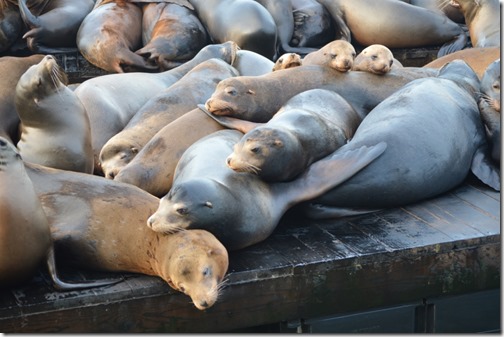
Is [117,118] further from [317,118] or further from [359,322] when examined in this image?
[359,322]

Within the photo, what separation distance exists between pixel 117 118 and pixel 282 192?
161 centimetres

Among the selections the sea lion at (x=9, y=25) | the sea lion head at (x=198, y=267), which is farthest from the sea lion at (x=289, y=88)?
the sea lion at (x=9, y=25)

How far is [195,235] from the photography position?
3.89 metres

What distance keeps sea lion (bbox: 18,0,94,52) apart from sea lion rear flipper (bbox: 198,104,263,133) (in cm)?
373

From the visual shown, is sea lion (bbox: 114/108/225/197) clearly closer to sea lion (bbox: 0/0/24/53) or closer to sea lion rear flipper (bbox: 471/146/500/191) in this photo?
sea lion rear flipper (bbox: 471/146/500/191)

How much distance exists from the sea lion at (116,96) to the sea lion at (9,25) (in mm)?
2495

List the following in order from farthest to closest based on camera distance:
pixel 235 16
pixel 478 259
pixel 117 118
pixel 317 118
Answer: pixel 235 16
pixel 117 118
pixel 317 118
pixel 478 259

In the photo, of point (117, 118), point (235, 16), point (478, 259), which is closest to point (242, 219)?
point (478, 259)

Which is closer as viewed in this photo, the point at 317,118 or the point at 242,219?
the point at 242,219

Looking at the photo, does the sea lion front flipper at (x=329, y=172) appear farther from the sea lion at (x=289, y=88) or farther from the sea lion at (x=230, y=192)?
the sea lion at (x=289, y=88)

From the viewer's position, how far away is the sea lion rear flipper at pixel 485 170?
496 cm

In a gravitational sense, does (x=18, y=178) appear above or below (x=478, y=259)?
above

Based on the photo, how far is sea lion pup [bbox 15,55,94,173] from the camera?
4890 mm

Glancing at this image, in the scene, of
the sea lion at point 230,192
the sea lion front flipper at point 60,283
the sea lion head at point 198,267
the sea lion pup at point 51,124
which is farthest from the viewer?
the sea lion pup at point 51,124
